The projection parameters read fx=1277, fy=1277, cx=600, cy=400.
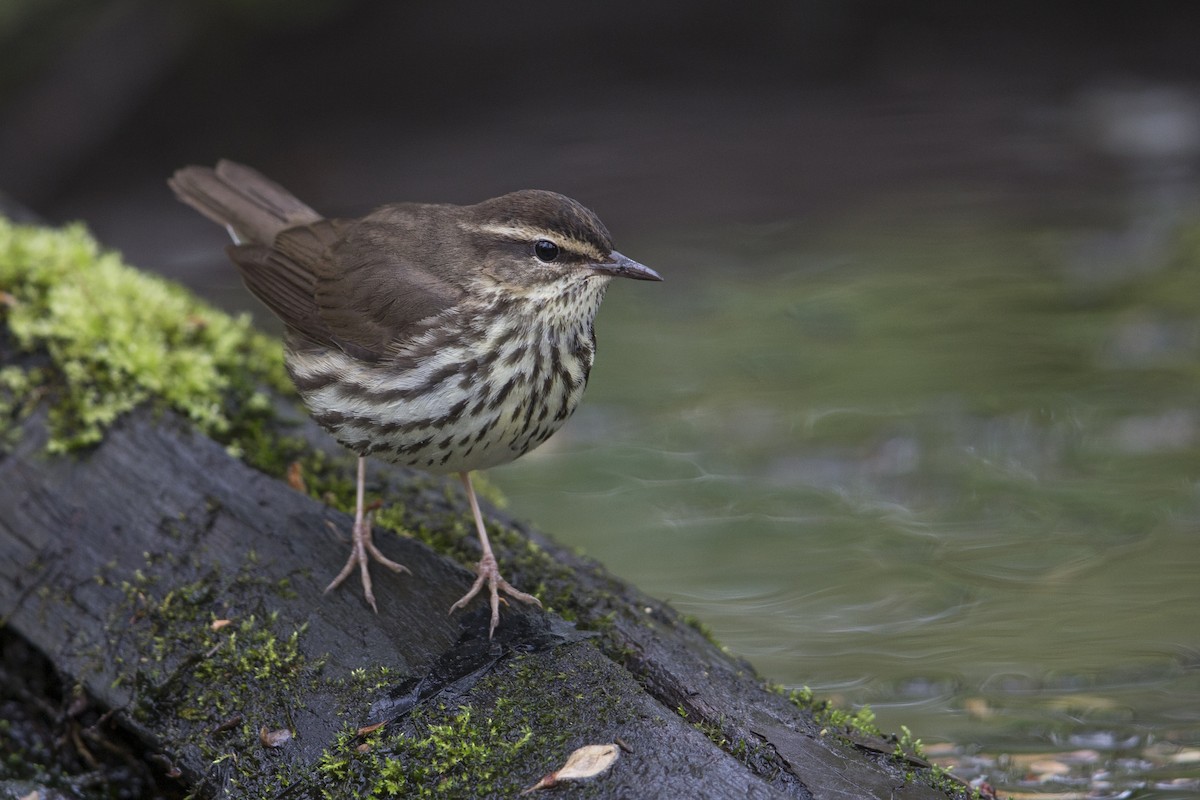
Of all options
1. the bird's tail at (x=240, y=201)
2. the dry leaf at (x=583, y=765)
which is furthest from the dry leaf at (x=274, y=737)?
the bird's tail at (x=240, y=201)

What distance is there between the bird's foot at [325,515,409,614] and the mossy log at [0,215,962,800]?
0.15 ft

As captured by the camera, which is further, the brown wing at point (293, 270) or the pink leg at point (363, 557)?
the brown wing at point (293, 270)

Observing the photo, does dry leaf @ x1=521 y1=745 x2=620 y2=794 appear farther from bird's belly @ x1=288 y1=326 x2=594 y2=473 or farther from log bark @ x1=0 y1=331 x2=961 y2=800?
bird's belly @ x1=288 y1=326 x2=594 y2=473

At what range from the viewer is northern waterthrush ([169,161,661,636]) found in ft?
13.8

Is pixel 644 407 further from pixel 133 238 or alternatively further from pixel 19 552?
pixel 133 238

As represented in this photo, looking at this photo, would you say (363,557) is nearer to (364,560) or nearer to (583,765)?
(364,560)

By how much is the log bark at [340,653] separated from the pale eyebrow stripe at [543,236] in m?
1.15

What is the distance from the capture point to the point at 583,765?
3.38 metres

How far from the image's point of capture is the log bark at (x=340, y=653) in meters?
3.52

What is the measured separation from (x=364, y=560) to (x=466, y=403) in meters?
0.65

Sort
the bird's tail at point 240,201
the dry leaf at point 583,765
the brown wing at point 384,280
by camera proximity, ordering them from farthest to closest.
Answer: the bird's tail at point 240,201
the brown wing at point 384,280
the dry leaf at point 583,765

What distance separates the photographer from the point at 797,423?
Answer: 8039 mm

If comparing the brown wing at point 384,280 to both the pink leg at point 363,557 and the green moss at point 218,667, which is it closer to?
the pink leg at point 363,557

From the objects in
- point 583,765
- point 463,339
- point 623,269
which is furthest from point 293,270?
point 583,765
